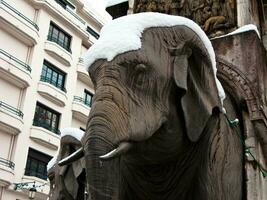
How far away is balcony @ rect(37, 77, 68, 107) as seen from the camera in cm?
2019

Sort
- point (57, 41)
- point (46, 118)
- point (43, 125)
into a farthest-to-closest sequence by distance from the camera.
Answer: point (57, 41) < point (46, 118) < point (43, 125)

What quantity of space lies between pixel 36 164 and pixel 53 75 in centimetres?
506

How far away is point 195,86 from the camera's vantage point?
2256mm

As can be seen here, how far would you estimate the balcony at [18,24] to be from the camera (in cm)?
1873

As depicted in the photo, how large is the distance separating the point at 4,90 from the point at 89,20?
9033 millimetres

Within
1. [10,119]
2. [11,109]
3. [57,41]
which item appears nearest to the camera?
[10,119]

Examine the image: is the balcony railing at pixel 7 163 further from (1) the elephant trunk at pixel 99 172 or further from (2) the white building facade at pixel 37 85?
(1) the elephant trunk at pixel 99 172

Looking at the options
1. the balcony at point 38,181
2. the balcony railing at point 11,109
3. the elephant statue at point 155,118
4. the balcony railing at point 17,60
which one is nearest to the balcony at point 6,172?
the balcony at point 38,181

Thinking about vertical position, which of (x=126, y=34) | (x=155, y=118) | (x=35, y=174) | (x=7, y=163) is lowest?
(x=155, y=118)

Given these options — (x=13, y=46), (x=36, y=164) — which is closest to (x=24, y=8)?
(x=13, y=46)

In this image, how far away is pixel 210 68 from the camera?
2.37 metres

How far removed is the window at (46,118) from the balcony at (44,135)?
6 centimetres

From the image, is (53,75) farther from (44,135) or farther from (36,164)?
(36,164)

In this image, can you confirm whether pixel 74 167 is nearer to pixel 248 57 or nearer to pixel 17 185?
pixel 248 57
